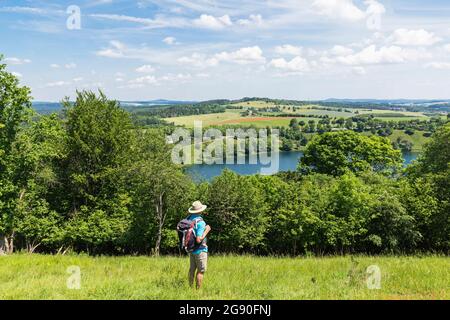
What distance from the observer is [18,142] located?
22641 mm

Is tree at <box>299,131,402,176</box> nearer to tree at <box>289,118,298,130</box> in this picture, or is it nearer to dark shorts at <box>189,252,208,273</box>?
dark shorts at <box>189,252,208,273</box>

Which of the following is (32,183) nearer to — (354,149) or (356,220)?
(356,220)

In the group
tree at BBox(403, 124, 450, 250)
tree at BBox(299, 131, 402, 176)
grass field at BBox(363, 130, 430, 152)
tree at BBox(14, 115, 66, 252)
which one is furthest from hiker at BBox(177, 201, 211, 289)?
grass field at BBox(363, 130, 430, 152)

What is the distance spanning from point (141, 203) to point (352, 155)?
34.6m

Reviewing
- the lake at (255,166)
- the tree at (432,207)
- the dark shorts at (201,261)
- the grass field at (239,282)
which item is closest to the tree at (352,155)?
the tree at (432,207)

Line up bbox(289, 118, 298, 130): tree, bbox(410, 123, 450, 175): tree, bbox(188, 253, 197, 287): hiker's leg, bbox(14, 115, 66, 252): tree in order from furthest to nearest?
bbox(289, 118, 298, 130): tree, bbox(410, 123, 450, 175): tree, bbox(14, 115, 66, 252): tree, bbox(188, 253, 197, 287): hiker's leg

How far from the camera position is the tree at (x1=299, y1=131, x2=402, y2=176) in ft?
163

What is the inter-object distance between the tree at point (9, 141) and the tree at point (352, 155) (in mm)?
36611

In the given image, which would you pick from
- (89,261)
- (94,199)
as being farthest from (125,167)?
(89,261)

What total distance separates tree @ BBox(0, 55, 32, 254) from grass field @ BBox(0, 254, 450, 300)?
11.3 metres

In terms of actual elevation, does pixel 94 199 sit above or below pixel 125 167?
below

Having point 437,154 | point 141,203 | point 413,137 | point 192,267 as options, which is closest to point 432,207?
point 437,154

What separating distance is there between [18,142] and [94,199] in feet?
19.2
